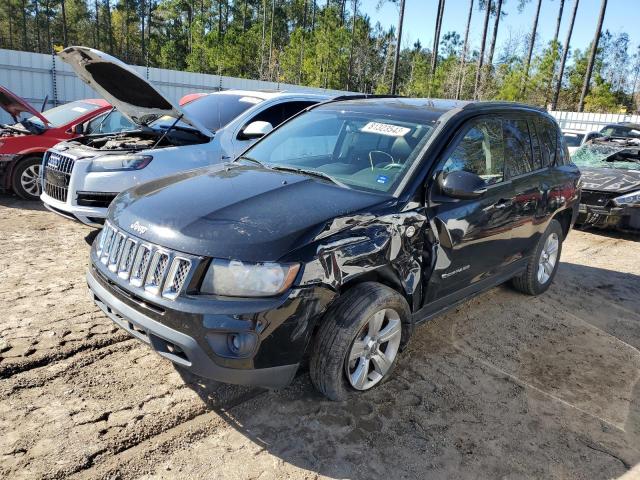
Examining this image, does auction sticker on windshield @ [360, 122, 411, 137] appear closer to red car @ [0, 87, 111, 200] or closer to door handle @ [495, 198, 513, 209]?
door handle @ [495, 198, 513, 209]

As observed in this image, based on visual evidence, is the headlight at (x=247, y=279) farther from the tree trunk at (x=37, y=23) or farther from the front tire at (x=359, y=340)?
the tree trunk at (x=37, y=23)

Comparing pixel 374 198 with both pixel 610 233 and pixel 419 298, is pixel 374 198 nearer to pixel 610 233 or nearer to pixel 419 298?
pixel 419 298

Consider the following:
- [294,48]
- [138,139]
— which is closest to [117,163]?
[138,139]

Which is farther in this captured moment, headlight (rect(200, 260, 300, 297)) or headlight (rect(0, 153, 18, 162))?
headlight (rect(0, 153, 18, 162))

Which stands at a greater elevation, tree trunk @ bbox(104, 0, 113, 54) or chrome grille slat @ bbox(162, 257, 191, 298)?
tree trunk @ bbox(104, 0, 113, 54)

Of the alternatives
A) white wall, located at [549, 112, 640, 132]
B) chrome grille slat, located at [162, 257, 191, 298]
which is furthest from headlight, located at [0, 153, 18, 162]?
white wall, located at [549, 112, 640, 132]

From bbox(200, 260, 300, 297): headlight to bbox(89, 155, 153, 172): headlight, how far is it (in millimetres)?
3118

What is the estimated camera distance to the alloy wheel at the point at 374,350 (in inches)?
115

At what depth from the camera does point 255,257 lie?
2.42 meters

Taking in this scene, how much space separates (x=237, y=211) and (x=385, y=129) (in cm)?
143

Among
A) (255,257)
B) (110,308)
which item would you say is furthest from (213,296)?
(110,308)

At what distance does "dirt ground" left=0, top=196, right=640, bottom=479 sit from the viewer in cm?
250

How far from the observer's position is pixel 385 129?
11.7 feet

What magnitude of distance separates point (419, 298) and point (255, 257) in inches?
52.5
